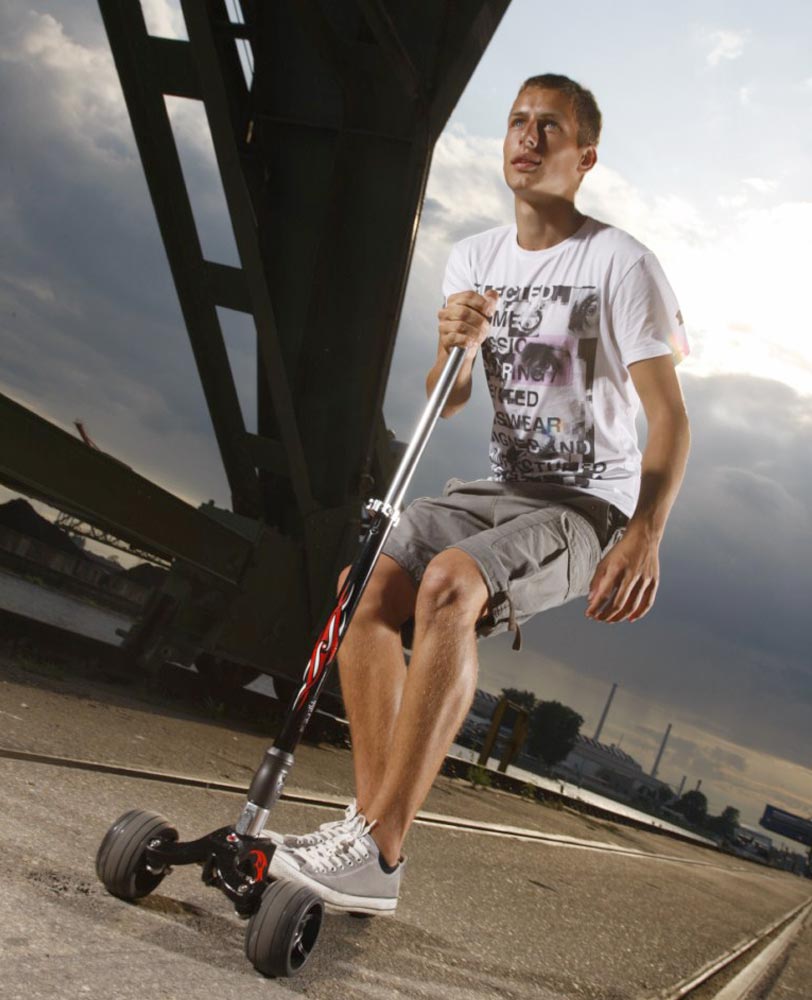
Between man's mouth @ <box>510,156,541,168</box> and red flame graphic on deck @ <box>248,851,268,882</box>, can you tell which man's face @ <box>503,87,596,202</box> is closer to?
man's mouth @ <box>510,156,541,168</box>

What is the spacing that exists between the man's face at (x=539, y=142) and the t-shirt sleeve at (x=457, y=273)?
30cm

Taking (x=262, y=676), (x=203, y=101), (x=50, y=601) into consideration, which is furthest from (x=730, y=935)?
(x=50, y=601)

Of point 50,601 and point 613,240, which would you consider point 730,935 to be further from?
point 50,601

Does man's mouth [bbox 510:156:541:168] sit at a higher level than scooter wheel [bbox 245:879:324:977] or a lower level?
higher

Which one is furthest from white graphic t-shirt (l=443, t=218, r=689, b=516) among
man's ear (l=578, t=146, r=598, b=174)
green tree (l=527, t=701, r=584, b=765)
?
green tree (l=527, t=701, r=584, b=765)

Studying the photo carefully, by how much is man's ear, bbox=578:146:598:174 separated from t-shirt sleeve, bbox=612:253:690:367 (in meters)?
0.38

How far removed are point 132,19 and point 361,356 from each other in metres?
2.00

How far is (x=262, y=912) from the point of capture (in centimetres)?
165

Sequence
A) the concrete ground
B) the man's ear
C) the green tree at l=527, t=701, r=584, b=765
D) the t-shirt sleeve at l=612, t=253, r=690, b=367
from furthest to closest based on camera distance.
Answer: the green tree at l=527, t=701, r=584, b=765, the man's ear, the t-shirt sleeve at l=612, t=253, r=690, b=367, the concrete ground

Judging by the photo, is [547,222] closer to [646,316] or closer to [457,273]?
[457,273]

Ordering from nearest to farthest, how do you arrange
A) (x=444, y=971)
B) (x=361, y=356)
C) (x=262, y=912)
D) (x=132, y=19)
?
(x=262, y=912), (x=444, y=971), (x=132, y=19), (x=361, y=356)

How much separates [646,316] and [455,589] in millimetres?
961

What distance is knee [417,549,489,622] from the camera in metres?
2.18

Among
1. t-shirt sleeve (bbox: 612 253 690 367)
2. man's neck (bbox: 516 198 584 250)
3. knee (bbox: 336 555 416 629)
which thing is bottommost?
knee (bbox: 336 555 416 629)
